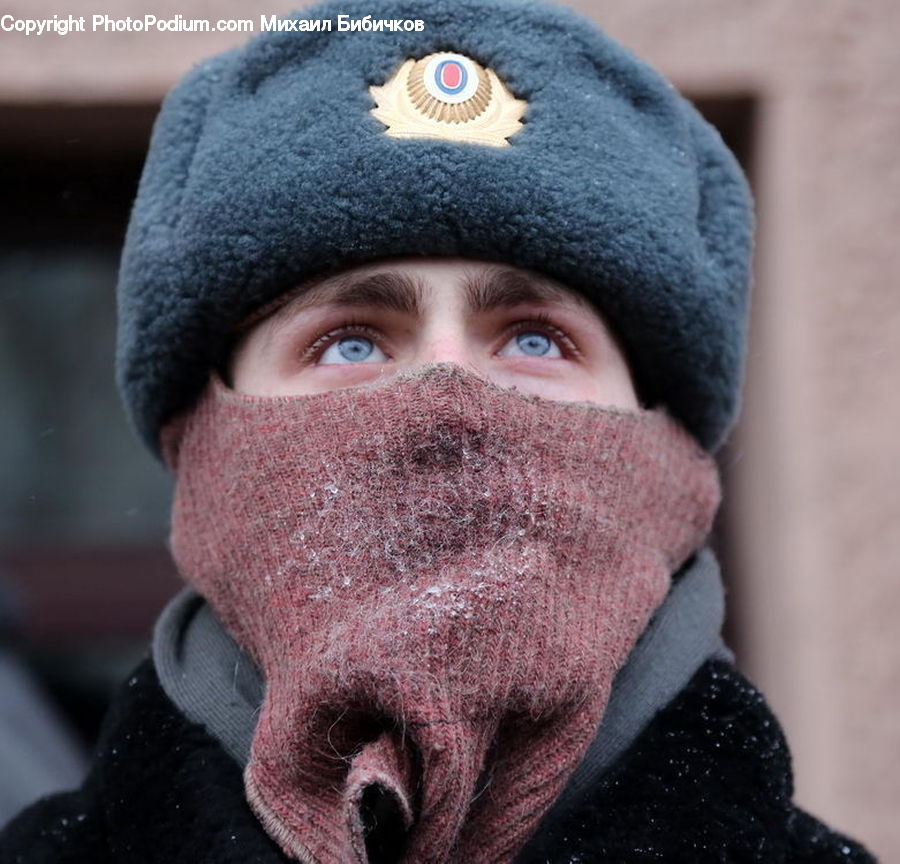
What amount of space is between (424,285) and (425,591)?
302 millimetres

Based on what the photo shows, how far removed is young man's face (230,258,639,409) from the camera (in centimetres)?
112

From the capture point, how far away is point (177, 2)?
241cm

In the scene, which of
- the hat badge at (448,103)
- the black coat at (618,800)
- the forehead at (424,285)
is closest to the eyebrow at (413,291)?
the forehead at (424,285)

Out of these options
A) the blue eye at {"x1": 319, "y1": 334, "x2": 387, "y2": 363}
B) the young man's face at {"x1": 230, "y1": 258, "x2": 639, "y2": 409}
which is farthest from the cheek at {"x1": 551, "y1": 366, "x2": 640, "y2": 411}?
the blue eye at {"x1": 319, "y1": 334, "x2": 387, "y2": 363}

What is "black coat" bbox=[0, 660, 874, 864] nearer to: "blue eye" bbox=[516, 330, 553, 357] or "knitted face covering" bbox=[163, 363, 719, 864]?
"knitted face covering" bbox=[163, 363, 719, 864]

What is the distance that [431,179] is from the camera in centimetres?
110

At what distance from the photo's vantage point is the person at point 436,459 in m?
0.98

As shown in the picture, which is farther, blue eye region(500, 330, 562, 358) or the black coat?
blue eye region(500, 330, 562, 358)

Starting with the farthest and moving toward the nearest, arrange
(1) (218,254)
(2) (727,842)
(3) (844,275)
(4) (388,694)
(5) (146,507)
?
(5) (146,507), (3) (844,275), (1) (218,254), (2) (727,842), (4) (388,694)

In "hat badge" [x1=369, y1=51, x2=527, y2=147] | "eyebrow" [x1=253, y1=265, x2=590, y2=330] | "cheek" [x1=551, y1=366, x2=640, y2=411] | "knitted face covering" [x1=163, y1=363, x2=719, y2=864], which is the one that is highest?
"hat badge" [x1=369, y1=51, x2=527, y2=147]

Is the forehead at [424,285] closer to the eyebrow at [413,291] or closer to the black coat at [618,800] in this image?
the eyebrow at [413,291]

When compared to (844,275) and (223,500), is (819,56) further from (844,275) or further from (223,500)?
(223,500)

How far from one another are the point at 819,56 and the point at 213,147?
165 cm

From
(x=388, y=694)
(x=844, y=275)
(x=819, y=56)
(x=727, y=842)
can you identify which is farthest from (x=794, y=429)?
(x=388, y=694)
